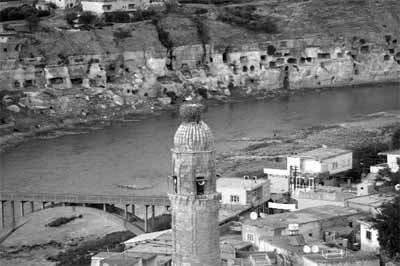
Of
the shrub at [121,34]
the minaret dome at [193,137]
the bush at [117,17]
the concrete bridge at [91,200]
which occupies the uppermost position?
the minaret dome at [193,137]

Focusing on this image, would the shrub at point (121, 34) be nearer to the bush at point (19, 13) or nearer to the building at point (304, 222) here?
the bush at point (19, 13)

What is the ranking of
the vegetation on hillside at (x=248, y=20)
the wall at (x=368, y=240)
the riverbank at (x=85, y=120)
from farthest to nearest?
1. the vegetation on hillside at (x=248, y=20)
2. the riverbank at (x=85, y=120)
3. the wall at (x=368, y=240)

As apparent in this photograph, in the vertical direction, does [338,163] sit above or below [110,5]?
below

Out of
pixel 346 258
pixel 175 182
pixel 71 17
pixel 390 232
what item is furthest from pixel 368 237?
pixel 71 17

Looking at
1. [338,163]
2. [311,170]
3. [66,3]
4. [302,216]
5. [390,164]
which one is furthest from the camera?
[66,3]

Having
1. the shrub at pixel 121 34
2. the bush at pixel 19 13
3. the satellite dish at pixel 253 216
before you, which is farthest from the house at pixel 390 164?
the bush at pixel 19 13

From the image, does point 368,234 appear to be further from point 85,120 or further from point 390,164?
point 85,120

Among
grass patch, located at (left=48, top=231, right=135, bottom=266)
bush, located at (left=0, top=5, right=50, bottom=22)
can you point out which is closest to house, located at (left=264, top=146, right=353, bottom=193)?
grass patch, located at (left=48, top=231, right=135, bottom=266)
